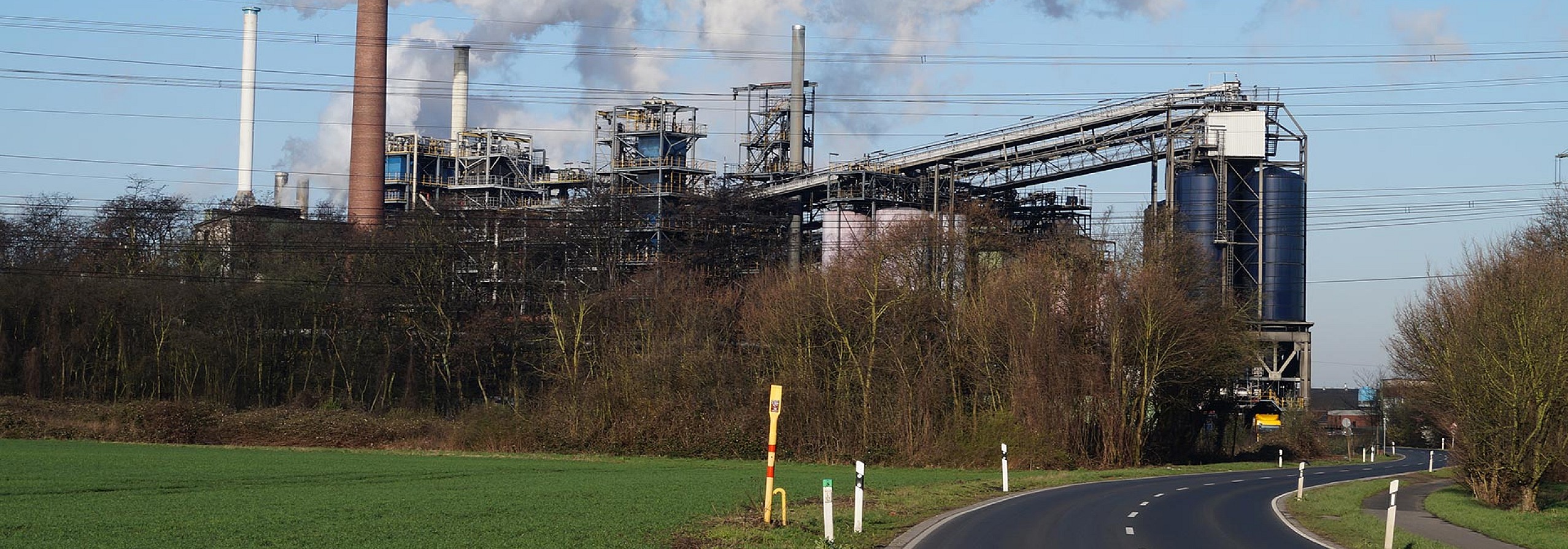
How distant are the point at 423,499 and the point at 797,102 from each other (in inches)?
1956

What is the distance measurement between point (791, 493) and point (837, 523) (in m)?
8.89

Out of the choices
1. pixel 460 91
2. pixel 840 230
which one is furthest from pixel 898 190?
pixel 460 91

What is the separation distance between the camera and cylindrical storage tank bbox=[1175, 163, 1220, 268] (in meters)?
65.4

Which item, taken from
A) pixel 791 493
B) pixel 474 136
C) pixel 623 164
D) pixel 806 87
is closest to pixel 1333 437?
pixel 806 87

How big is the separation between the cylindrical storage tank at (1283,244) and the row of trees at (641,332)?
28.7 ft

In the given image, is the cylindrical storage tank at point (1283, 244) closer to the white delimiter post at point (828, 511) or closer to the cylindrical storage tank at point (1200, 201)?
the cylindrical storage tank at point (1200, 201)

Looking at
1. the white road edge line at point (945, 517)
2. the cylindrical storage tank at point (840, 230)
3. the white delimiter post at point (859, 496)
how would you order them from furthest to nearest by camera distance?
the cylindrical storage tank at point (840, 230) < the white delimiter post at point (859, 496) < the white road edge line at point (945, 517)

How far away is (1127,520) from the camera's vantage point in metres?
25.5

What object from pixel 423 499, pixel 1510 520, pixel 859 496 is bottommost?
pixel 423 499

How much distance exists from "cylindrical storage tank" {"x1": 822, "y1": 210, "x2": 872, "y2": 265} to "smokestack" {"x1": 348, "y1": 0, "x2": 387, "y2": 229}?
944 inches

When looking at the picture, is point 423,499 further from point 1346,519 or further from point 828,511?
point 1346,519

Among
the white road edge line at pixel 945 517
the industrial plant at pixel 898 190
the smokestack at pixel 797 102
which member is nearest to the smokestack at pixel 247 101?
the industrial plant at pixel 898 190

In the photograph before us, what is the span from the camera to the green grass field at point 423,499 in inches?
803

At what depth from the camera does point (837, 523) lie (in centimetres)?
2266
